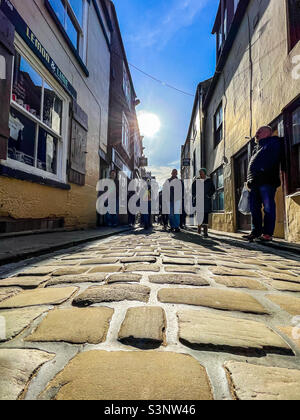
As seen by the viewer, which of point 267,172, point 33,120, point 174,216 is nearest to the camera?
point 267,172

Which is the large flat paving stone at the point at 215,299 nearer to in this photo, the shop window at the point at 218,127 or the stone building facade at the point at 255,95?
the stone building facade at the point at 255,95

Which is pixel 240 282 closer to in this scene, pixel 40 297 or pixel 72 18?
pixel 40 297

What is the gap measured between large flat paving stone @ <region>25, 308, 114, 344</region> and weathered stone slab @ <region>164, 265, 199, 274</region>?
85 cm

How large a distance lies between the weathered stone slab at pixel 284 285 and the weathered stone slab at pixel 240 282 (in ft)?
0.27

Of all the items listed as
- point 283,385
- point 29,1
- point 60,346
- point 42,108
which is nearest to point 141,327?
point 60,346

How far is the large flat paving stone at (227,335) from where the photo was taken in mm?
730

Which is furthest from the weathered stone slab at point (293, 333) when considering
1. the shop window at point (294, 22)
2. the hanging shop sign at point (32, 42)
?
the hanging shop sign at point (32, 42)

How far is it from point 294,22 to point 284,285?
458 centimetres

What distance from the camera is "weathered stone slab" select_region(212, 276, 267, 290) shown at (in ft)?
4.64

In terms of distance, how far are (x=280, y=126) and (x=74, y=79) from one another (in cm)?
490

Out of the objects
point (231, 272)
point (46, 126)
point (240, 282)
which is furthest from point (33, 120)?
point (240, 282)

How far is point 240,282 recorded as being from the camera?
1.50 meters

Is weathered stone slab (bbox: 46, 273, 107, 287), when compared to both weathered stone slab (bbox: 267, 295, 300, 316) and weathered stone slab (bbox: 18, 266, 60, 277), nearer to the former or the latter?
weathered stone slab (bbox: 18, 266, 60, 277)

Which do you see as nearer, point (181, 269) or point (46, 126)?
point (181, 269)
